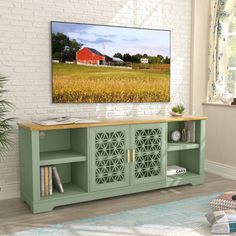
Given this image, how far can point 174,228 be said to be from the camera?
311 centimetres

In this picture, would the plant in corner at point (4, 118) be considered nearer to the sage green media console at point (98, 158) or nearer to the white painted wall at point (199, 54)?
the sage green media console at point (98, 158)

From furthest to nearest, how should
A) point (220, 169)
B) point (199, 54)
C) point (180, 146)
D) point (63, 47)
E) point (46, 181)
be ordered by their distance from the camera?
point (199, 54), point (220, 169), point (180, 146), point (63, 47), point (46, 181)

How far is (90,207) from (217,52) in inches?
106

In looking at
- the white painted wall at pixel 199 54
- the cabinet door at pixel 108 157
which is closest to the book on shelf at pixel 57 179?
the cabinet door at pixel 108 157

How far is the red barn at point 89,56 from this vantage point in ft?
13.6

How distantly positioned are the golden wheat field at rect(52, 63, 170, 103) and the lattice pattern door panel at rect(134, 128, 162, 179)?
622mm

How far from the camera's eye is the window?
4938 millimetres

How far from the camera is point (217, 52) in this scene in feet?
16.3

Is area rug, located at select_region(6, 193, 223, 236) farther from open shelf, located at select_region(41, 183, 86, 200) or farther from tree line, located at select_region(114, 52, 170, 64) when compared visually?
tree line, located at select_region(114, 52, 170, 64)

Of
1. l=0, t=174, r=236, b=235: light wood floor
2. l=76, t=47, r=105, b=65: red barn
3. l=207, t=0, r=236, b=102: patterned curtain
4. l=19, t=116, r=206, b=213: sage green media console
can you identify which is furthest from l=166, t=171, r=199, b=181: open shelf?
l=76, t=47, r=105, b=65: red barn

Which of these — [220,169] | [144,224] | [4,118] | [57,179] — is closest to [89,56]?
[4,118]

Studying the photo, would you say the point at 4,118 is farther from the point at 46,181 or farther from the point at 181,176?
the point at 181,176

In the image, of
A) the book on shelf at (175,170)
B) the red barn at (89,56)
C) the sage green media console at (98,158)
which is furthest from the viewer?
the book on shelf at (175,170)

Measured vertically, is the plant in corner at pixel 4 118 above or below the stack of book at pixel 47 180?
above
